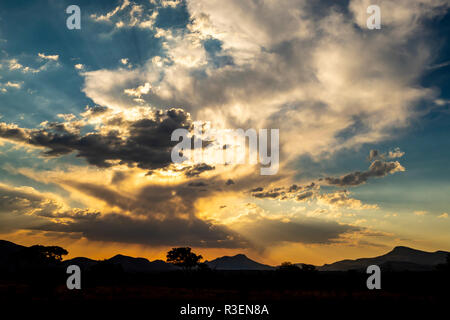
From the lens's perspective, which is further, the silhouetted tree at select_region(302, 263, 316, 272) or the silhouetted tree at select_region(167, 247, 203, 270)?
the silhouetted tree at select_region(167, 247, 203, 270)

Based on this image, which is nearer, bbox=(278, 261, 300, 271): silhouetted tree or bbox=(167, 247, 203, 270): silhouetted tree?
bbox=(278, 261, 300, 271): silhouetted tree

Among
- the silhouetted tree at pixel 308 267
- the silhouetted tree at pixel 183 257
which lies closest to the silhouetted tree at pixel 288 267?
the silhouetted tree at pixel 308 267

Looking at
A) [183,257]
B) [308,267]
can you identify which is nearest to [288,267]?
[308,267]

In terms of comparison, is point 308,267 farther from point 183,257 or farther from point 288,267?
point 183,257

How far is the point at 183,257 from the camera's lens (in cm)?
14025

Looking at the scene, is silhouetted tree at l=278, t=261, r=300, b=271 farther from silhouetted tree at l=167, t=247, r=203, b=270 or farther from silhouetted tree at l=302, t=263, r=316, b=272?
silhouetted tree at l=167, t=247, r=203, b=270

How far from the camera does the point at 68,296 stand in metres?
47.9

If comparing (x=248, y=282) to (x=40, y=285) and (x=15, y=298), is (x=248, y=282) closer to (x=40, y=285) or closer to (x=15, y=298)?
(x=40, y=285)

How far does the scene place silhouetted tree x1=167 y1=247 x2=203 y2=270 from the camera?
139125mm

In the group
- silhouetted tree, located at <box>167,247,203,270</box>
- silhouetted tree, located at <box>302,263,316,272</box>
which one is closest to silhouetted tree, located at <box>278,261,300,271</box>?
silhouetted tree, located at <box>302,263,316,272</box>
